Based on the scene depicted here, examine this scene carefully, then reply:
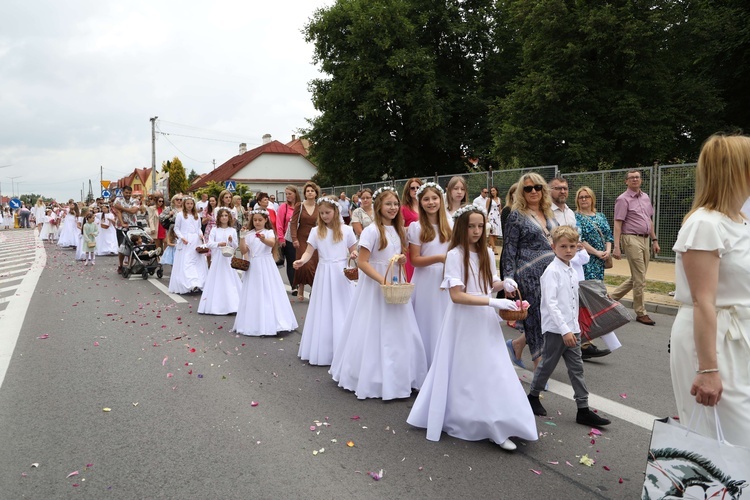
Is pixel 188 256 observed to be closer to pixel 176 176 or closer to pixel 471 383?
pixel 471 383

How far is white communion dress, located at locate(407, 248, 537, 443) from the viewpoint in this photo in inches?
164

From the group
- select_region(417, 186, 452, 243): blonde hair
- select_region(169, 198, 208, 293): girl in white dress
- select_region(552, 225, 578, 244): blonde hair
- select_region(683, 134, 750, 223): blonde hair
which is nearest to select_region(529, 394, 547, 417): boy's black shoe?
select_region(552, 225, 578, 244): blonde hair

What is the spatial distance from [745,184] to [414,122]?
3135cm

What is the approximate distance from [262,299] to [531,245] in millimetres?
4083

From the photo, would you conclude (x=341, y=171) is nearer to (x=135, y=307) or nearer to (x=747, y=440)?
(x=135, y=307)

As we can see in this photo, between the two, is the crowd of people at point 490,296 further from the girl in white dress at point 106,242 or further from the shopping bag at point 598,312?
the girl in white dress at point 106,242

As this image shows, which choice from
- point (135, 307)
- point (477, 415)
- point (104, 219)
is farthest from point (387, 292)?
point (104, 219)

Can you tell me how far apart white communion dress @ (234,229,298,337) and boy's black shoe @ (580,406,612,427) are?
14.9ft

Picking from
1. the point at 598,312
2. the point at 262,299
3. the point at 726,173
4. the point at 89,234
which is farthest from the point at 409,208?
the point at 89,234

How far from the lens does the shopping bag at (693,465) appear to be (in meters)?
2.26

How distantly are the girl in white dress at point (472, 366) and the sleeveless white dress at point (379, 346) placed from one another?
767mm

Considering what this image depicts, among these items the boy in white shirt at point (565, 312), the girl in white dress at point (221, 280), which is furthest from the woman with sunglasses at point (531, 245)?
the girl in white dress at point (221, 280)

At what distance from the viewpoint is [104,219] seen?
843 inches

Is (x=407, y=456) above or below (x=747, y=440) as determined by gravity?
below
